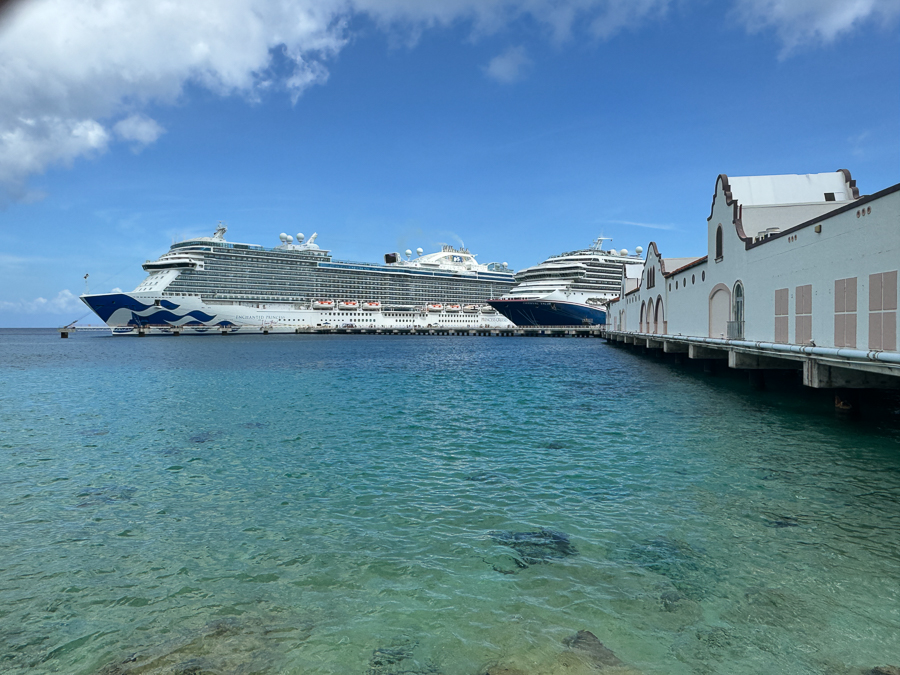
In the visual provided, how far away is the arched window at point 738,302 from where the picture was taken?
23.9 m

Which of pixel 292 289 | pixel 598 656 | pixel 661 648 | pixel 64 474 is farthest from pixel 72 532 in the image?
pixel 292 289

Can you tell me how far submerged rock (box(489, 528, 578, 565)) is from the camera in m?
6.98

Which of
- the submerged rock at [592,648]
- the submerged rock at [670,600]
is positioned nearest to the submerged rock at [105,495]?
the submerged rock at [592,648]

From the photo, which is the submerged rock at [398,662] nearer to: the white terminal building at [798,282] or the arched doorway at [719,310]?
the white terminal building at [798,282]

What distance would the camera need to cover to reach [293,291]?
104312mm

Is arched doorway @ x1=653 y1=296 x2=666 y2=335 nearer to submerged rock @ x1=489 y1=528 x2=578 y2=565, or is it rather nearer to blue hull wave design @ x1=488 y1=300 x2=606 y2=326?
submerged rock @ x1=489 y1=528 x2=578 y2=565

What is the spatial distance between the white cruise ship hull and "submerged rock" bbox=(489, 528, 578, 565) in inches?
3715

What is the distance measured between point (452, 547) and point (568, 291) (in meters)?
94.0

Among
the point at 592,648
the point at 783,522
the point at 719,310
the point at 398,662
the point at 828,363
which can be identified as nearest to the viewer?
the point at 398,662

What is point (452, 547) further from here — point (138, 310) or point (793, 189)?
point (138, 310)

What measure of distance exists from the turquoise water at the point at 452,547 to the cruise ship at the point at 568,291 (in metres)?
81.5

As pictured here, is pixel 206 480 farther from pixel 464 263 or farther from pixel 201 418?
pixel 464 263

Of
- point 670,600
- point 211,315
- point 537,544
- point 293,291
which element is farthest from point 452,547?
point 293,291

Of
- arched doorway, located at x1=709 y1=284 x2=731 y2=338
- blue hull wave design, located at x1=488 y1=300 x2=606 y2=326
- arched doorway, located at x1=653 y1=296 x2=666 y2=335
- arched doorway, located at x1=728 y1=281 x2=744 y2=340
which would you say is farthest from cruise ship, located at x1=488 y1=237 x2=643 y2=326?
arched doorway, located at x1=728 y1=281 x2=744 y2=340
